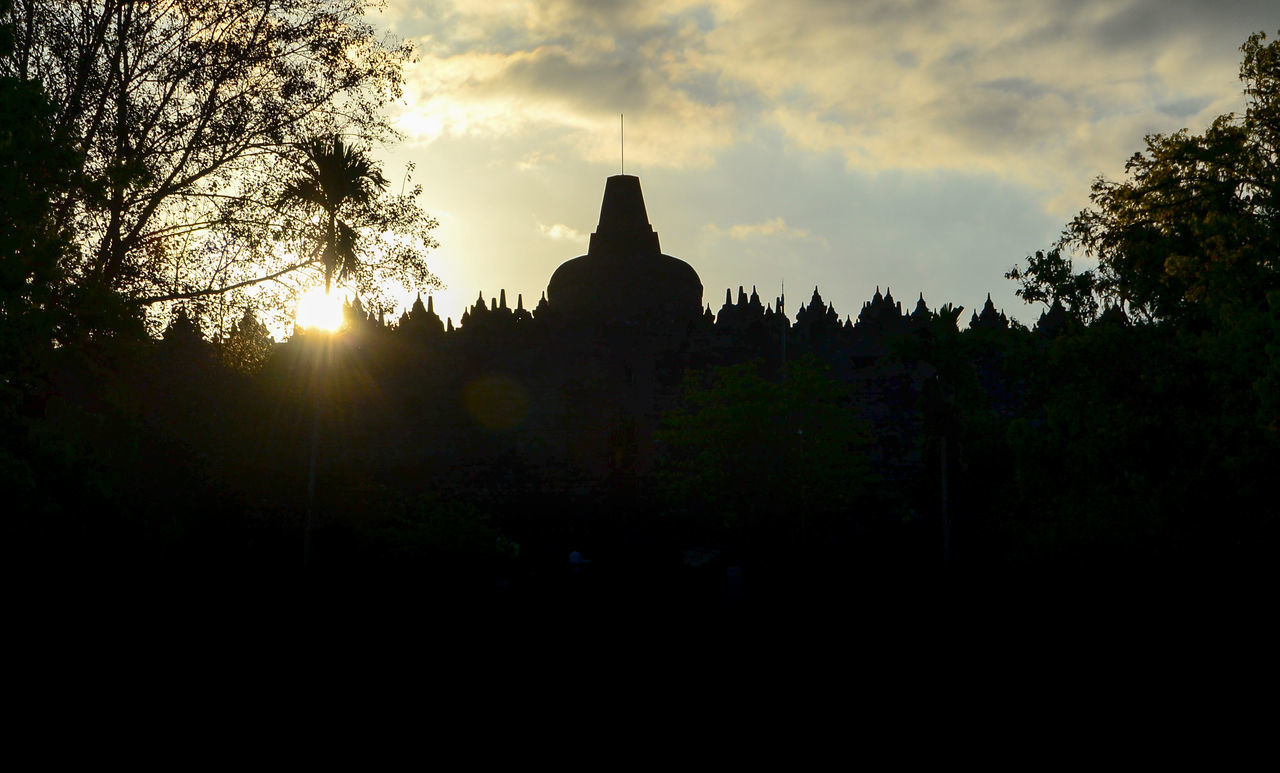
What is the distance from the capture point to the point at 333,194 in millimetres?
15695

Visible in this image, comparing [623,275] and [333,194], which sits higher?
[623,275]

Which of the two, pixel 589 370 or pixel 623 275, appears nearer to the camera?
pixel 589 370

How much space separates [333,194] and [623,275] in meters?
38.9

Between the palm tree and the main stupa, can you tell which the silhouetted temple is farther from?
the palm tree

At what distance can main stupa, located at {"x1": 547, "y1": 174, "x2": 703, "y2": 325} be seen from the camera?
176ft

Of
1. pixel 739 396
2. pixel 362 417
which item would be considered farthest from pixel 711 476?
pixel 362 417

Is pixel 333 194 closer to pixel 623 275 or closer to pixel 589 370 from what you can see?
pixel 589 370

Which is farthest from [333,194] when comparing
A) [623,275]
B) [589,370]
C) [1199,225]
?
[623,275]

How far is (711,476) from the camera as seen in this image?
29688 millimetres

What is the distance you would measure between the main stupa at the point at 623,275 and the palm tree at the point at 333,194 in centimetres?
3470

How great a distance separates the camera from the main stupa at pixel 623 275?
53.5m

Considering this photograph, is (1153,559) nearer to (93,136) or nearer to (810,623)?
(810,623)

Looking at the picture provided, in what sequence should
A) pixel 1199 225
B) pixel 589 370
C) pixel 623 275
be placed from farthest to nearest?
pixel 623 275
pixel 589 370
pixel 1199 225

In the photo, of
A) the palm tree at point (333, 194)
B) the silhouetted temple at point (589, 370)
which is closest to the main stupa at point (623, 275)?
the silhouetted temple at point (589, 370)
